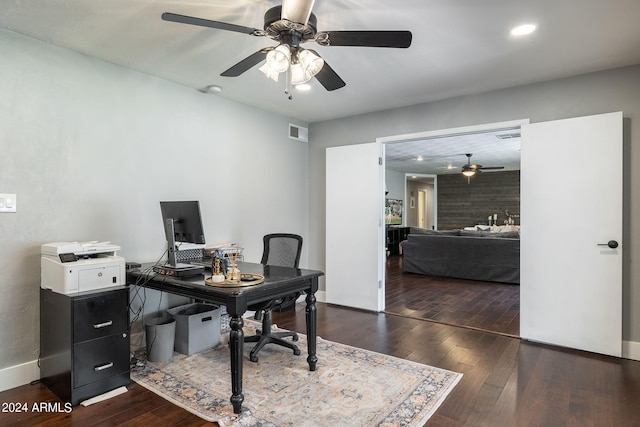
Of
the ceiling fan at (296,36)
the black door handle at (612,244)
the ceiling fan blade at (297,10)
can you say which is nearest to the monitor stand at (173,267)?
the ceiling fan at (296,36)

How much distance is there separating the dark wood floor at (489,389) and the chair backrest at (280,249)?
0.77m

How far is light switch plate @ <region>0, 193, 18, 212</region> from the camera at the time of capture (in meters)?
2.39

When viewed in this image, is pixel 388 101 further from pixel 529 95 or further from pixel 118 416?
pixel 118 416

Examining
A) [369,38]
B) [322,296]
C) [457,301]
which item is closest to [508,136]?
[457,301]

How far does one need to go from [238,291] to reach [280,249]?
1381 mm

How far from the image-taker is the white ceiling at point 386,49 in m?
2.14

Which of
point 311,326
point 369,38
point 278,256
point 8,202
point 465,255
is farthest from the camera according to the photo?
point 465,255

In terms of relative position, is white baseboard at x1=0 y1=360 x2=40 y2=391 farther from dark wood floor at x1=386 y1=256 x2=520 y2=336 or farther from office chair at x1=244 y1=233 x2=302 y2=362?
dark wood floor at x1=386 y1=256 x2=520 y2=336

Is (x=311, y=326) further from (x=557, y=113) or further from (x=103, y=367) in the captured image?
(x=557, y=113)

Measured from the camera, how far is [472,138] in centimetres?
602

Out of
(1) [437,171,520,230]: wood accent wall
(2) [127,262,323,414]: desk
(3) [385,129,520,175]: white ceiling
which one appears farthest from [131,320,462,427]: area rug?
(1) [437,171,520,230]: wood accent wall

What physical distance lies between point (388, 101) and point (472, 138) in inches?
107

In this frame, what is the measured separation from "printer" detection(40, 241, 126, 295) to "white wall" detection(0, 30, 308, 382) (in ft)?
0.85

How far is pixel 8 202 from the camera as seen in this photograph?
2.42 metres
